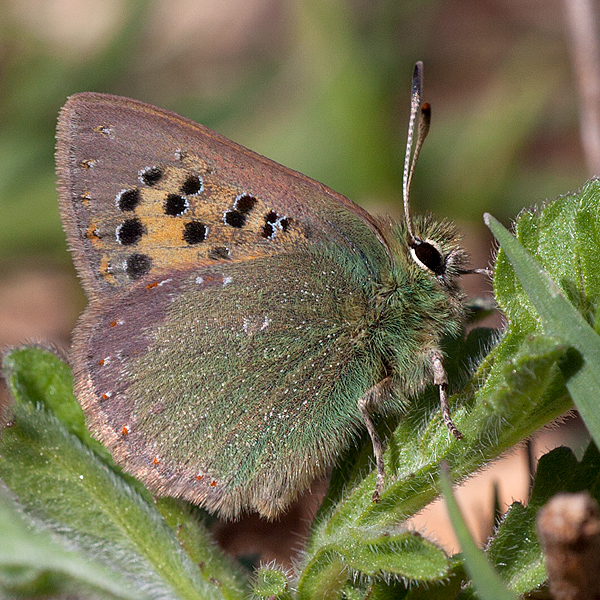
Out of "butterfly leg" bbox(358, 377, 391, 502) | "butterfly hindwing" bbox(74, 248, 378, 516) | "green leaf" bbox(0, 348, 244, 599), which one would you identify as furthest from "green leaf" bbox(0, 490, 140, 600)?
"butterfly leg" bbox(358, 377, 391, 502)

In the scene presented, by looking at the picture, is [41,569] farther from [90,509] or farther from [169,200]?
[169,200]

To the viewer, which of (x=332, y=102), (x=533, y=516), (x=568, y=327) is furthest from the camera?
(x=332, y=102)

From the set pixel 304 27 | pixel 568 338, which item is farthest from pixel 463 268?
pixel 304 27

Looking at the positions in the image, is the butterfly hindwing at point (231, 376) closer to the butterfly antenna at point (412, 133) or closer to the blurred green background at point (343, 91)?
the butterfly antenna at point (412, 133)

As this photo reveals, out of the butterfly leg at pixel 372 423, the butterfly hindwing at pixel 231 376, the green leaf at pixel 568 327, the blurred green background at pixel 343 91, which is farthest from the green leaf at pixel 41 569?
the blurred green background at pixel 343 91

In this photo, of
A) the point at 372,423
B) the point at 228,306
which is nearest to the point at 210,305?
the point at 228,306

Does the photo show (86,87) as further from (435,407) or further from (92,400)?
(435,407)
